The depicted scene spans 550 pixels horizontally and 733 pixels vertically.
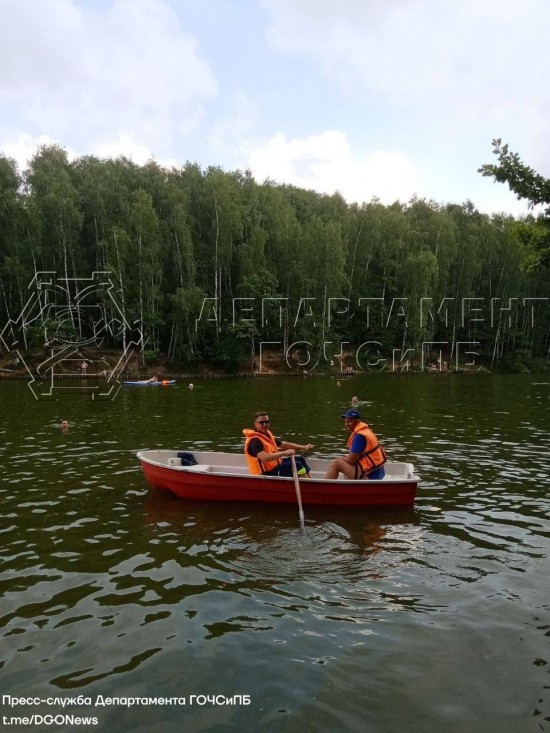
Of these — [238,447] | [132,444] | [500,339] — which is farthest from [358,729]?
[500,339]

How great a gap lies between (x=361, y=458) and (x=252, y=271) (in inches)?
1889

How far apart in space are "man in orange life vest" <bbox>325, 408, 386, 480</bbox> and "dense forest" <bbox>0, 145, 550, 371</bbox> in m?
43.3

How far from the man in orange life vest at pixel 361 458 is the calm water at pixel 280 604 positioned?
869 millimetres

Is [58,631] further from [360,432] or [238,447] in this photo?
[238,447]

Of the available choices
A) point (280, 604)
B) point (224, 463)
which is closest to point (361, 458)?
point (224, 463)

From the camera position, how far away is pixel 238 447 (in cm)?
1805

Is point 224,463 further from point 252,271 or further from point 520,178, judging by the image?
point 252,271

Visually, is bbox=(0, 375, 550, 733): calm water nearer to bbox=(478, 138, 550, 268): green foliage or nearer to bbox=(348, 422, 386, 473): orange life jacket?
bbox=(348, 422, 386, 473): orange life jacket

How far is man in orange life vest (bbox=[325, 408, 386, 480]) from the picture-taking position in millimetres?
11875

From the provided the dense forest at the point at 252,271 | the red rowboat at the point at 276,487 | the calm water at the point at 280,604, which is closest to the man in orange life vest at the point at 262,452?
the red rowboat at the point at 276,487

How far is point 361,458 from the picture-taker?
1193 centimetres

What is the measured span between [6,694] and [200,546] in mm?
4314

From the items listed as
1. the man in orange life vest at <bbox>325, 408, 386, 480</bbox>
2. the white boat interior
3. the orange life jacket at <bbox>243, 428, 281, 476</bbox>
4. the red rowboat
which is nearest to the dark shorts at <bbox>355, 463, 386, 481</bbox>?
the man in orange life vest at <bbox>325, 408, 386, 480</bbox>

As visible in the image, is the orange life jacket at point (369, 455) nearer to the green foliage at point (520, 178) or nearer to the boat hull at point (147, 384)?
the green foliage at point (520, 178)
